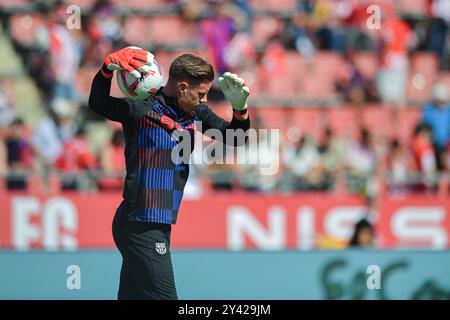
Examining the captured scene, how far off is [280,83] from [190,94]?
9.15 m

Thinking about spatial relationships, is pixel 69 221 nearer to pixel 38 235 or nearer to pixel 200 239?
pixel 38 235

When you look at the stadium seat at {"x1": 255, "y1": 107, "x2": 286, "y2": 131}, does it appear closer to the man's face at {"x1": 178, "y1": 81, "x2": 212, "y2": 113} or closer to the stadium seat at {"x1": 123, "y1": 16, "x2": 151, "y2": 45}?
the stadium seat at {"x1": 123, "y1": 16, "x2": 151, "y2": 45}

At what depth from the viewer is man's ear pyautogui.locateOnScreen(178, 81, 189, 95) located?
20.3ft

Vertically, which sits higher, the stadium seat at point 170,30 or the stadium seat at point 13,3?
the stadium seat at point 13,3

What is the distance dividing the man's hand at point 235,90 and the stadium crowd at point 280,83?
637 centimetres

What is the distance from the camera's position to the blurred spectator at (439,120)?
Result: 1383 cm

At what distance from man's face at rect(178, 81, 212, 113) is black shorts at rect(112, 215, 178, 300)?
0.78 m

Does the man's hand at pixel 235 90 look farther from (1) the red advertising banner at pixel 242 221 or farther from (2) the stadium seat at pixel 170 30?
(2) the stadium seat at pixel 170 30

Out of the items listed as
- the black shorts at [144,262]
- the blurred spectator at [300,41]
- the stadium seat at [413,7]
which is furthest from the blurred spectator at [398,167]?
the black shorts at [144,262]

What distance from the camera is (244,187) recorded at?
13062 millimetres

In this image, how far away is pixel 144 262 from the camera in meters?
6.09

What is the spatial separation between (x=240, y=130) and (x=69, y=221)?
252 inches

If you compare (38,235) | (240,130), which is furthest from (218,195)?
(240,130)

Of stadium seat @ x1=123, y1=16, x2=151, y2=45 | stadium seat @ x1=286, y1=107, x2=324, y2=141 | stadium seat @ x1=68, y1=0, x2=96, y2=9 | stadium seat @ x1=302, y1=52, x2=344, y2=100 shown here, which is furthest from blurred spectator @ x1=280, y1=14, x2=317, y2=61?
stadium seat @ x1=68, y1=0, x2=96, y2=9
